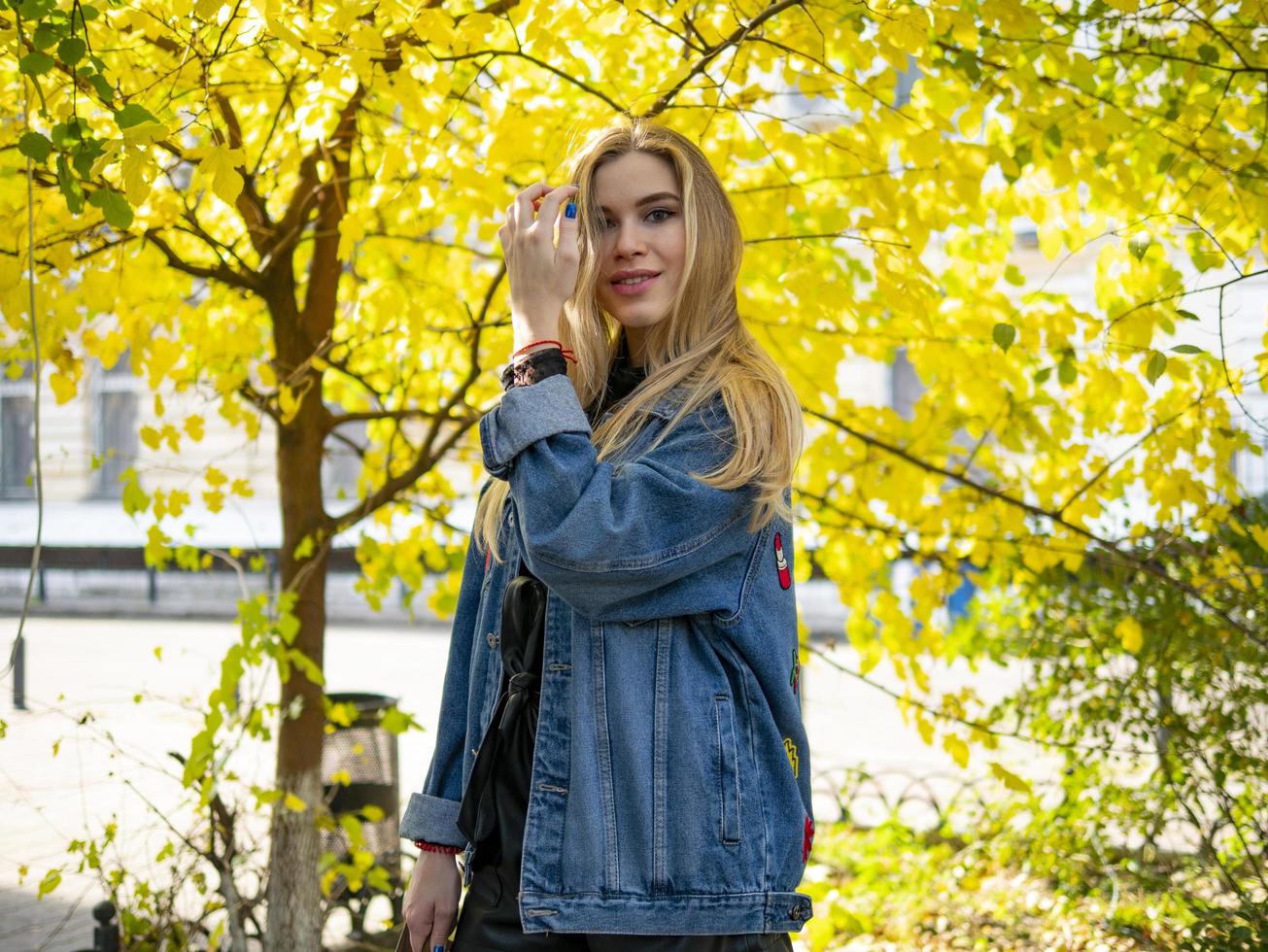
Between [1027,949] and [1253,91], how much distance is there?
2.89 m

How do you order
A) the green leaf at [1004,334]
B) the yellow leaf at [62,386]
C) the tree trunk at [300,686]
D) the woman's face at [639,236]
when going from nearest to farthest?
the woman's face at [639,236]
the green leaf at [1004,334]
the yellow leaf at [62,386]
the tree trunk at [300,686]

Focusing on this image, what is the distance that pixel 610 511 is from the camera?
4.91ft

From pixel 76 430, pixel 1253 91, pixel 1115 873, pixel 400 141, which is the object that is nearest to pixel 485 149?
pixel 400 141

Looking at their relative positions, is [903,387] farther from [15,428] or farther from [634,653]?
[634,653]

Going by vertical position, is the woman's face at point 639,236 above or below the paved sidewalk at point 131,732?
above

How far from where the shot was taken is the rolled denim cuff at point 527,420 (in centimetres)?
153

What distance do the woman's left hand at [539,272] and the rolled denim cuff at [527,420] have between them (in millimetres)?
99

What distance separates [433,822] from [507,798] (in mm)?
180

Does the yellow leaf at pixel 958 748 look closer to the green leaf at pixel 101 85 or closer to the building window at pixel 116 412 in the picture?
the green leaf at pixel 101 85

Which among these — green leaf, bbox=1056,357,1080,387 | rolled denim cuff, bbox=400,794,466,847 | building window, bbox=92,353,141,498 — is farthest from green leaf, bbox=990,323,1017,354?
building window, bbox=92,353,141,498

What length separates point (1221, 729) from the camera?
162 inches

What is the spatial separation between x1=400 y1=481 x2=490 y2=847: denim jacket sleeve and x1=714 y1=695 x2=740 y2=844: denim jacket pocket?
0.44 meters

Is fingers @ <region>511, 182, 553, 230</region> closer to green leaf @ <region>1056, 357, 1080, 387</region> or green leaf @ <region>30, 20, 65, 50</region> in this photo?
green leaf @ <region>30, 20, 65, 50</region>

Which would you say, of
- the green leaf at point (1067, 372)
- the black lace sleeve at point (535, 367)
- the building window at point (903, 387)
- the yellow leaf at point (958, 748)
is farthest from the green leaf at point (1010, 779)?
the building window at point (903, 387)
